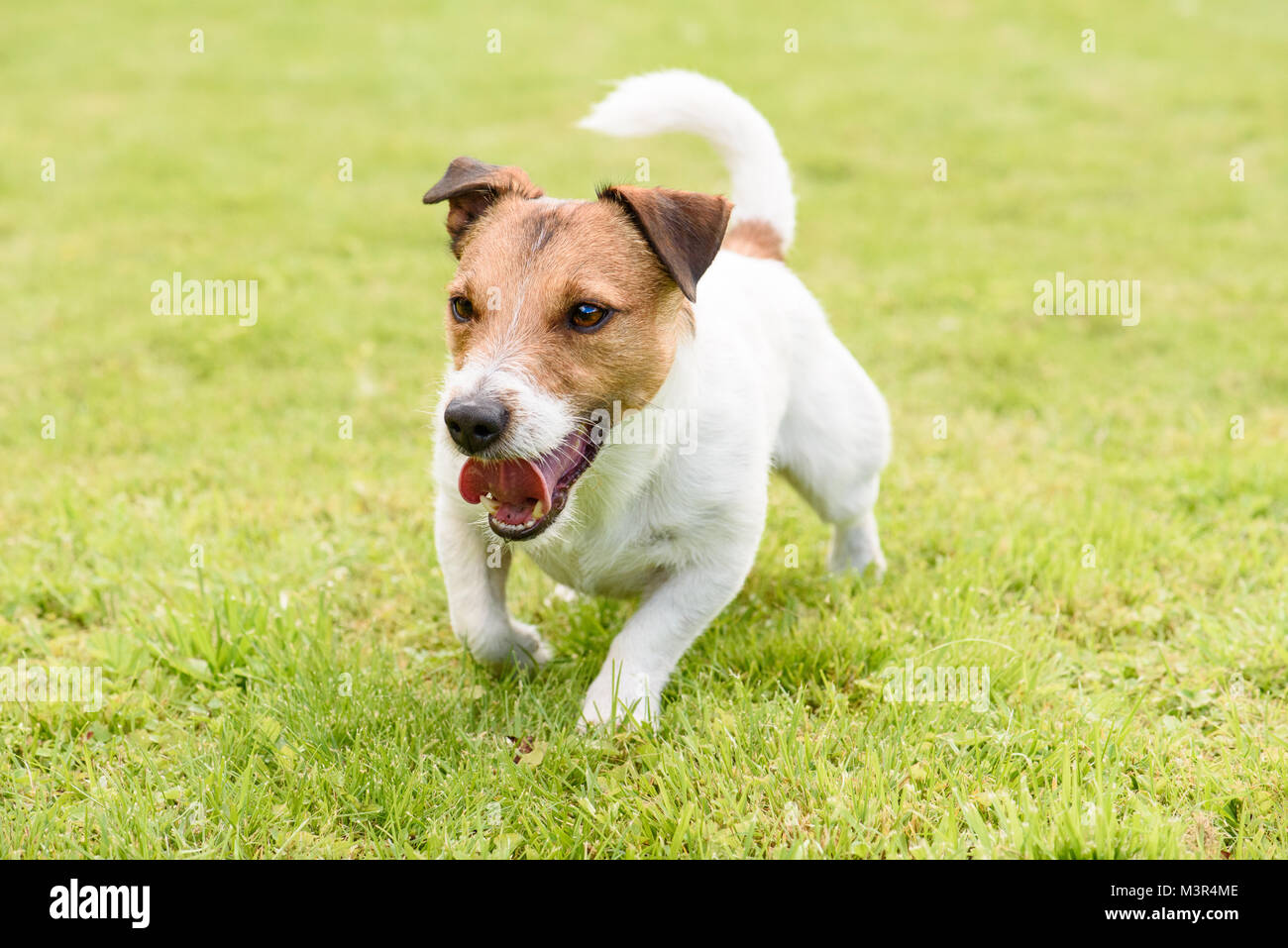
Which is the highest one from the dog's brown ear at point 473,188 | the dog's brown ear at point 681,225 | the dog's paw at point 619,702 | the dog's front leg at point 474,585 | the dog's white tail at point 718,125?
the dog's white tail at point 718,125

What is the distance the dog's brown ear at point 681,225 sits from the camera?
3.13 meters

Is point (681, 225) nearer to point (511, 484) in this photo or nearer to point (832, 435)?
point (511, 484)

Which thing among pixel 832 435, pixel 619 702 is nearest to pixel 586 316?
pixel 619 702

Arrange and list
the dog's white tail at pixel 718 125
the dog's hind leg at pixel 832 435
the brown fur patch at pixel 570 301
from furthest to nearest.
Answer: the dog's hind leg at pixel 832 435, the dog's white tail at pixel 718 125, the brown fur patch at pixel 570 301

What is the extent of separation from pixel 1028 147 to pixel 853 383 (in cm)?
761

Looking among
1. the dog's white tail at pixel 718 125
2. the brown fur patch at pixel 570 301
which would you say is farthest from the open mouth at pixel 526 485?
the dog's white tail at pixel 718 125

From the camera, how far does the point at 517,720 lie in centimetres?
343

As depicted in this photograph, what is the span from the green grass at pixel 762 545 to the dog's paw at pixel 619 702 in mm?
82

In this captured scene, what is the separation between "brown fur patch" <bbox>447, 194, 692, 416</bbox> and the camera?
119 inches

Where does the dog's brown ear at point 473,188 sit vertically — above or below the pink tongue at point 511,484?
above

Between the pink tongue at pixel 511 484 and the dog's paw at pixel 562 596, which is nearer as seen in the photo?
the pink tongue at pixel 511 484

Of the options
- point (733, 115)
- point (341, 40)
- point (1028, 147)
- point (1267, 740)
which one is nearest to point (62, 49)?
point (341, 40)

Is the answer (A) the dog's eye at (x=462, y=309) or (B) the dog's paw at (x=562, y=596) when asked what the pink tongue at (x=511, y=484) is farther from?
(B) the dog's paw at (x=562, y=596)

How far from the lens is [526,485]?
3.10m
